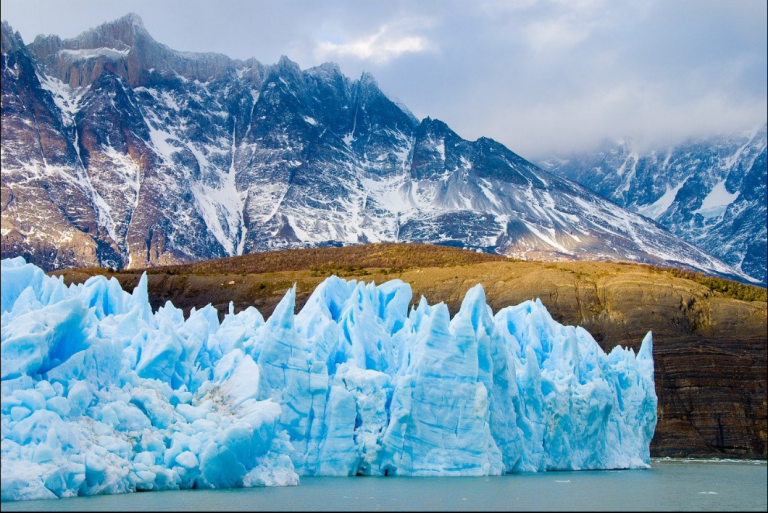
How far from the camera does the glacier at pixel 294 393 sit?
79.7 ft

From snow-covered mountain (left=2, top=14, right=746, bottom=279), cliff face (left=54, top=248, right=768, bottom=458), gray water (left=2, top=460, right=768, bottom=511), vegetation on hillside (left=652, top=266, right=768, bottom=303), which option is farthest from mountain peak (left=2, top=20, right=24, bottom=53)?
gray water (left=2, top=460, right=768, bottom=511)

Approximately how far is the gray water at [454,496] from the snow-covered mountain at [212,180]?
100.0 metres

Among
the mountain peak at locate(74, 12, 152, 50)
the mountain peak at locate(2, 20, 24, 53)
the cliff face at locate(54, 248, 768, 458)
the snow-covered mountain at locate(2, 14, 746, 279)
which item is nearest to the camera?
the cliff face at locate(54, 248, 768, 458)

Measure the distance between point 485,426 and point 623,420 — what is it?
1277 centimetres

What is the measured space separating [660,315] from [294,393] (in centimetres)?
4509

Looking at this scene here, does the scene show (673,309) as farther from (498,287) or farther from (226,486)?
(226,486)

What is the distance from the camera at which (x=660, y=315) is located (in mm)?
Answer: 69125

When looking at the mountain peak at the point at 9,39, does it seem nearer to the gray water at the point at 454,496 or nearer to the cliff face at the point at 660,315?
the cliff face at the point at 660,315

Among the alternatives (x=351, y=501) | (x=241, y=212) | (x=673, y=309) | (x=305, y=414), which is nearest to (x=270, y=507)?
(x=351, y=501)

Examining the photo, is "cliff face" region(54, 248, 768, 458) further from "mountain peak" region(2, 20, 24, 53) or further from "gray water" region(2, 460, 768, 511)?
"mountain peak" region(2, 20, 24, 53)

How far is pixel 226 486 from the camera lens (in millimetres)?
27141

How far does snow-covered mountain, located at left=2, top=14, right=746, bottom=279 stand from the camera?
448 ft

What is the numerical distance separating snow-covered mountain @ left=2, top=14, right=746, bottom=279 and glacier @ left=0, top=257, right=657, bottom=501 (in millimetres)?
93273

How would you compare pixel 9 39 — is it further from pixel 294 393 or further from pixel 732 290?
pixel 294 393
